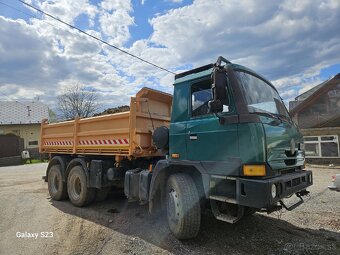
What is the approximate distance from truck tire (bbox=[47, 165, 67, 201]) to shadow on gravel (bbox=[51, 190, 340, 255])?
1.68 meters

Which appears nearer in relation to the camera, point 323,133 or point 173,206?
point 173,206

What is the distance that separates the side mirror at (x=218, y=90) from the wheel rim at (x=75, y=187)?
504 centimetres

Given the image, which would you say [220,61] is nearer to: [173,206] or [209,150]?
[209,150]

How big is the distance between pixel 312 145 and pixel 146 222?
16.6 meters

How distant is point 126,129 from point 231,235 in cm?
291

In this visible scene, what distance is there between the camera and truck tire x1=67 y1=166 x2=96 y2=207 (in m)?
7.68

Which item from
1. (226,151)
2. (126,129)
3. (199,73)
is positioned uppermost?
(199,73)

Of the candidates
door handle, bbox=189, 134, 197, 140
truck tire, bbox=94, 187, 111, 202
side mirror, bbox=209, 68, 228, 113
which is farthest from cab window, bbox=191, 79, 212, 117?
truck tire, bbox=94, 187, 111, 202

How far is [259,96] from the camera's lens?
Result: 16.3ft

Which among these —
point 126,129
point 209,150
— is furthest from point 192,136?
point 126,129

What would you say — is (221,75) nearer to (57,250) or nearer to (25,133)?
(57,250)

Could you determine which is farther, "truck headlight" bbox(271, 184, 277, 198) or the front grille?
the front grille

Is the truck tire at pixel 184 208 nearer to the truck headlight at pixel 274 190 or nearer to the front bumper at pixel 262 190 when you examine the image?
the front bumper at pixel 262 190

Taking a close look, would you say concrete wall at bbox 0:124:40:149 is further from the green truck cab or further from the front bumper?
the front bumper
